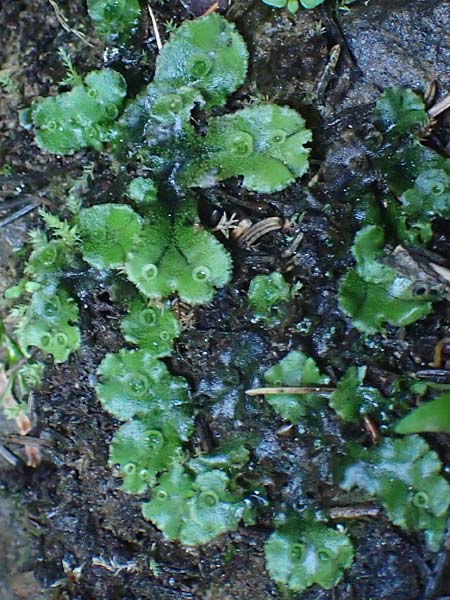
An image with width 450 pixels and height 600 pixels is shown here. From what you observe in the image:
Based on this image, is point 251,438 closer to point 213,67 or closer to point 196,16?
point 213,67

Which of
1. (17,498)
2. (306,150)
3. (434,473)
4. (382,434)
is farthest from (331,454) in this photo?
(17,498)

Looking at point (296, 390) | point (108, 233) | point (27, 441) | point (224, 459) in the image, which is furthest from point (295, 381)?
point (27, 441)

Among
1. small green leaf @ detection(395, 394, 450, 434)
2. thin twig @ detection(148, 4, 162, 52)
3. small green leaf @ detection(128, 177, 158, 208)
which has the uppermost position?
thin twig @ detection(148, 4, 162, 52)

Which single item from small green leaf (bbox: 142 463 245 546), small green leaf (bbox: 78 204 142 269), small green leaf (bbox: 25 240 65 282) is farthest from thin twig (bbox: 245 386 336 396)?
small green leaf (bbox: 25 240 65 282)

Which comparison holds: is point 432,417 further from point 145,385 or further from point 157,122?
point 157,122

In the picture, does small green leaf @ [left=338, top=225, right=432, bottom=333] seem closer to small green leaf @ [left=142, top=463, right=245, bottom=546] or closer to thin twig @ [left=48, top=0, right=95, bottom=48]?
small green leaf @ [left=142, top=463, right=245, bottom=546]
